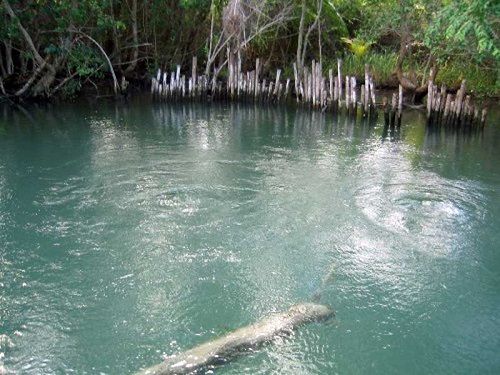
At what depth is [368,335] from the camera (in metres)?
5.13

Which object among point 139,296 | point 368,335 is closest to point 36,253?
point 139,296

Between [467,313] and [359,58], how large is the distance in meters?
15.5

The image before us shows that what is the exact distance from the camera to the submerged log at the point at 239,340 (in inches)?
173

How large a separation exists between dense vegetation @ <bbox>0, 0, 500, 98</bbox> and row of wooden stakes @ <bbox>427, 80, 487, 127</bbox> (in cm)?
102

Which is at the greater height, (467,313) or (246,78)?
(246,78)

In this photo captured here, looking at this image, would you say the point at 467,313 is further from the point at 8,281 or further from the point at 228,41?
the point at 228,41

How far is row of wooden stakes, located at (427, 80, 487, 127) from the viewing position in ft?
43.7

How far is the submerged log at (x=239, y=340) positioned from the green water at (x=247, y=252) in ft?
0.40

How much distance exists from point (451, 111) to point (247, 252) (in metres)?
9.00

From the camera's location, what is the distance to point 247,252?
667cm

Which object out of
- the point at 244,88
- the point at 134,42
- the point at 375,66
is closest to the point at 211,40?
the point at 244,88

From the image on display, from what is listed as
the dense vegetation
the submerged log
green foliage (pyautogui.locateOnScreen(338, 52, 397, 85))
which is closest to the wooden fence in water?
the dense vegetation

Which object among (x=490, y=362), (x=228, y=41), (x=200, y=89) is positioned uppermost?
(x=228, y=41)

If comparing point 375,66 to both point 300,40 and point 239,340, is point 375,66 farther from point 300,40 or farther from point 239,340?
point 239,340
